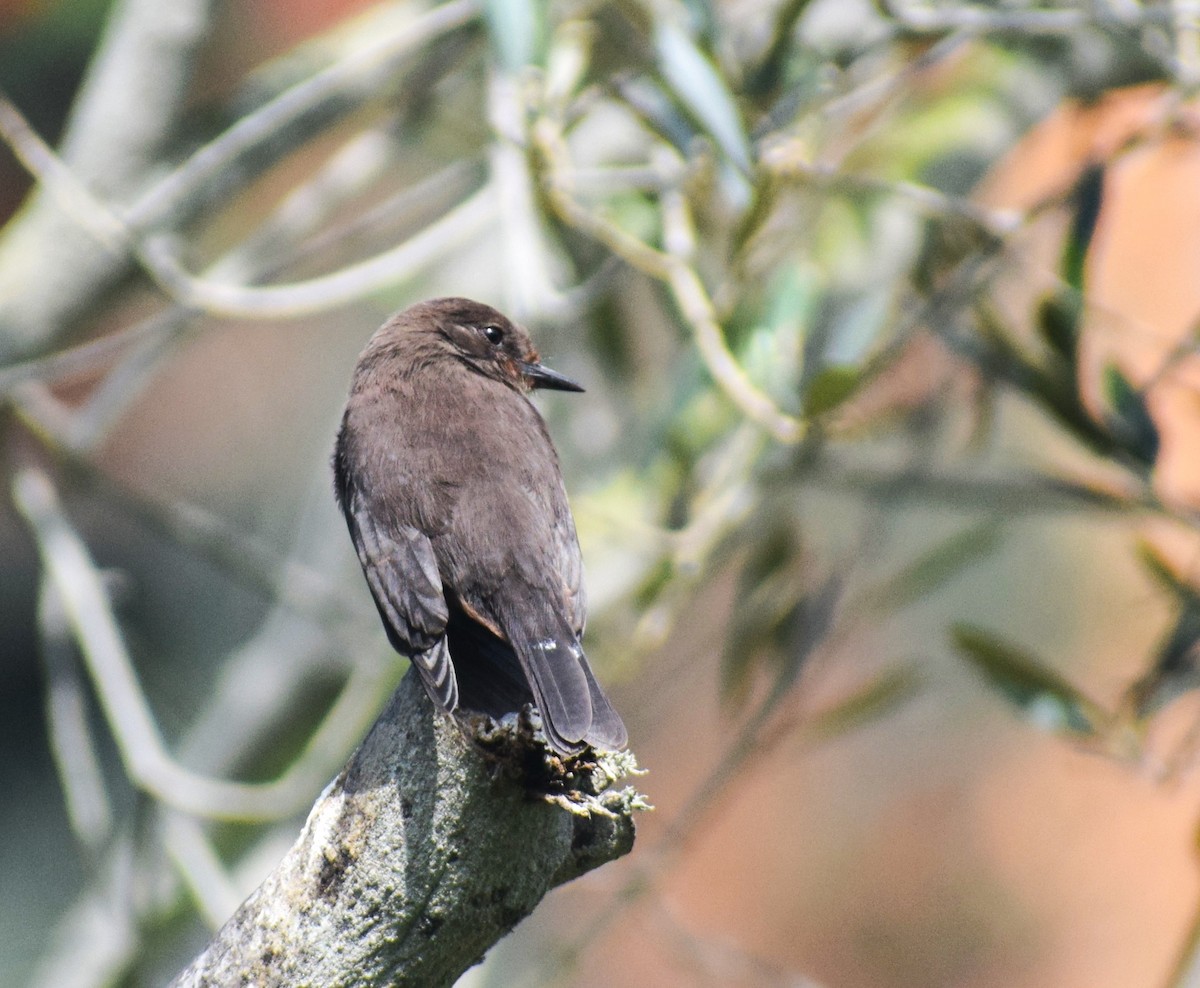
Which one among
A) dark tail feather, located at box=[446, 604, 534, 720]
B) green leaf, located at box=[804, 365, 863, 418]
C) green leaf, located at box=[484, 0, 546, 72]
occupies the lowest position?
green leaf, located at box=[804, 365, 863, 418]

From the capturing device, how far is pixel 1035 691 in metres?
3.73

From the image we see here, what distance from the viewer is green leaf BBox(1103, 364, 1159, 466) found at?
358 centimetres

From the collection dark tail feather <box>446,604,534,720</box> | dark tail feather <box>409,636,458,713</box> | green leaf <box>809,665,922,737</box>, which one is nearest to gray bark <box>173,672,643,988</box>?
dark tail feather <box>409,636,458,713</box>

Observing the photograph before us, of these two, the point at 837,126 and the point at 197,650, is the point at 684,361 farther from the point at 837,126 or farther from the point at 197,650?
the point at 197,650

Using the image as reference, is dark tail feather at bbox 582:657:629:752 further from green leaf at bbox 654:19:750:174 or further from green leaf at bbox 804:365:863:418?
green leaf at bbox 654:19:750:174

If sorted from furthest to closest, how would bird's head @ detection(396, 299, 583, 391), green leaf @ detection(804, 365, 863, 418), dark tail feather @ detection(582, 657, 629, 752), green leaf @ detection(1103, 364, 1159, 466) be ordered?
1. green leaf @ detection(1103, 364, 1159, 466)
2. bird's head @ detection(396, 299, 583, 391)
3. green leaf @ detection(804, 365, 863, 418)
4. dark tail feather @ detection(582, 657, 629, 752)

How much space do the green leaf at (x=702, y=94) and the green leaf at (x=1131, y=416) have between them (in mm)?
1134

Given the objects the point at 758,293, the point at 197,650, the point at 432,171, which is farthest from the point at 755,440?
the point at 197,650

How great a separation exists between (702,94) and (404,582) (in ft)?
4.16

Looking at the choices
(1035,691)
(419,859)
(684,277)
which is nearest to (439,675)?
(419,859)

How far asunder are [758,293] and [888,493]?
0.72 m

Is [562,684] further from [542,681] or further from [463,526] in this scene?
[463,526]

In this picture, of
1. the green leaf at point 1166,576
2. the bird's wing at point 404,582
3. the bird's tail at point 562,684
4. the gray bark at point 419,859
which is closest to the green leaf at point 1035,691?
the green leaf at point 1166,576

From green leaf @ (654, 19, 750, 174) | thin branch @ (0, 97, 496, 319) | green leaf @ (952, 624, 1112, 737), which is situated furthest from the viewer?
thin branch @ (0, 97, 496, 319)
